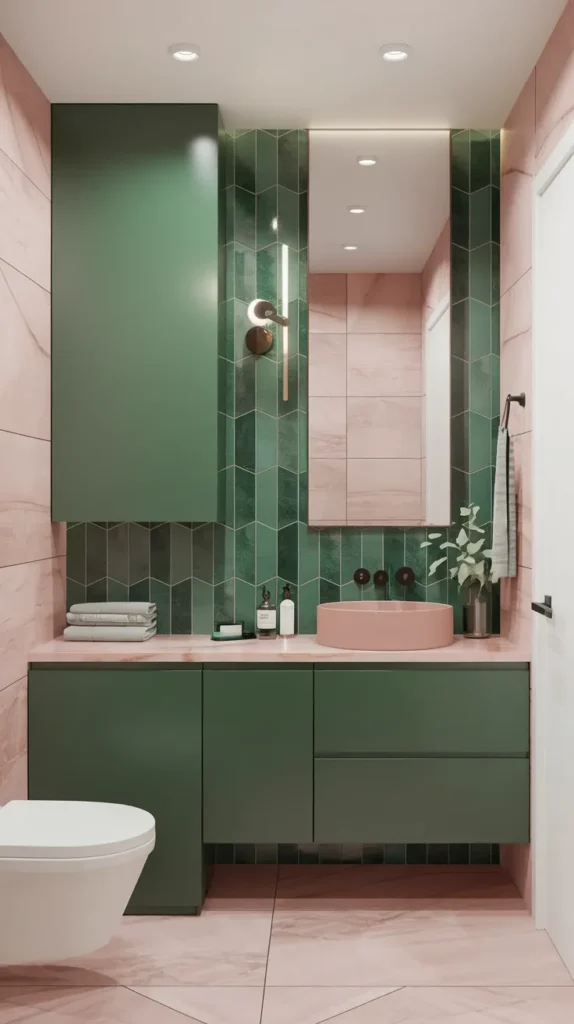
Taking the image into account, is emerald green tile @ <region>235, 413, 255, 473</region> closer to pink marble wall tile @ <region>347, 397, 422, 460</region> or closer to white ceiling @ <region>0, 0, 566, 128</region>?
pink marble wall tile @ <region>347, 397, 422, 460</region>

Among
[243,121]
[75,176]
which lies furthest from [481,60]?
[75,176]

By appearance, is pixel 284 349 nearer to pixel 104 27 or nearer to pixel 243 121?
pixel 243 121

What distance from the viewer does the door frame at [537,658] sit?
2738 millimetres

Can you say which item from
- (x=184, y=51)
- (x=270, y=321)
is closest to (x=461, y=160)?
(x=270, y=321)

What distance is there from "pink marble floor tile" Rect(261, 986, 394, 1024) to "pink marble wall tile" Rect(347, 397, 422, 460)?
5.77ft

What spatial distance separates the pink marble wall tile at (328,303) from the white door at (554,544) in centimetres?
77

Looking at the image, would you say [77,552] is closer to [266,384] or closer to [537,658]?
[266,384]

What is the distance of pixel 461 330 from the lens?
10.9 ft

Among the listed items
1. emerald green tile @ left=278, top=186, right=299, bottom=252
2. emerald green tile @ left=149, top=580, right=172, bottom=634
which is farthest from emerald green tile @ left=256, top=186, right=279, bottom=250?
emerald green tile @ left=149, top=580, right=172, bottom=634

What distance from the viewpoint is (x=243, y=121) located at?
3.23m

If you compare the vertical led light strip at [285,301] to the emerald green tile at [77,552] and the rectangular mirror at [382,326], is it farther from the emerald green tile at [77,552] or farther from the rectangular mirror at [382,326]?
the emerald green tile at [77,552]

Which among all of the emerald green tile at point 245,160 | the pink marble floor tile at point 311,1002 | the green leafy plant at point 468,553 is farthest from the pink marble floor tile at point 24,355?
the pink marble floor tile at point 311,1002

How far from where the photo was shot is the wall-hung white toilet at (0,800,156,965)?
7.11 feet

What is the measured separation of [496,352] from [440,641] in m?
1.13
